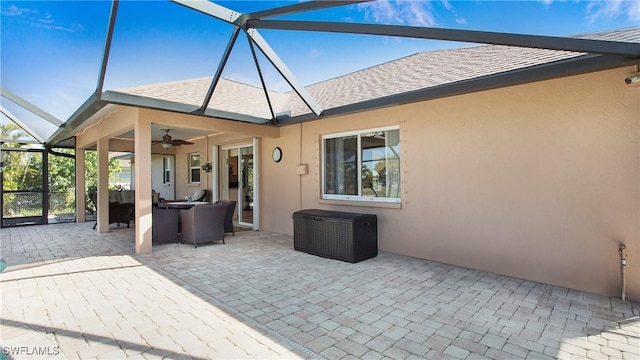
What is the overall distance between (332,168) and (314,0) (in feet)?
13.8

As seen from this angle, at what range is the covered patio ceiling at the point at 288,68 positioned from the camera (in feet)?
11.3

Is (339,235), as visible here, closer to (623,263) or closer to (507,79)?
(507,79)

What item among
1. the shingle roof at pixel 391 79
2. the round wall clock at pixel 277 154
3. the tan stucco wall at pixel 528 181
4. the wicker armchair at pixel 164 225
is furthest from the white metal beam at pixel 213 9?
the wicker armchair at pixel 164 225

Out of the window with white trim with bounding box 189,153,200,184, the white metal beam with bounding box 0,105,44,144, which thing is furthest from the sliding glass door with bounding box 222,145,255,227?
the white metal beam with bounding box 0,105,44,144

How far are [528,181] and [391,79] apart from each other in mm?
3495

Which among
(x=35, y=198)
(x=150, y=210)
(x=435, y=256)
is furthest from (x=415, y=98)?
(x=35, y=198)

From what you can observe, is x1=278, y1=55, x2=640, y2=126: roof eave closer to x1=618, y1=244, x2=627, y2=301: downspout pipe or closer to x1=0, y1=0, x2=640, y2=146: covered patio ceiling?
x1=0, y1=0, x2=640, y2=146: covered patio ceiling

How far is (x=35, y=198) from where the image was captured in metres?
10.3

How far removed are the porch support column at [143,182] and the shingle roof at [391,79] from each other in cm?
74

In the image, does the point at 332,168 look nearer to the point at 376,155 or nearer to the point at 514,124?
the point at 376,155

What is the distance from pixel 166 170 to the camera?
43.2ft

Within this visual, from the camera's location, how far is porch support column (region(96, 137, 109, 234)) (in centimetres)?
855
